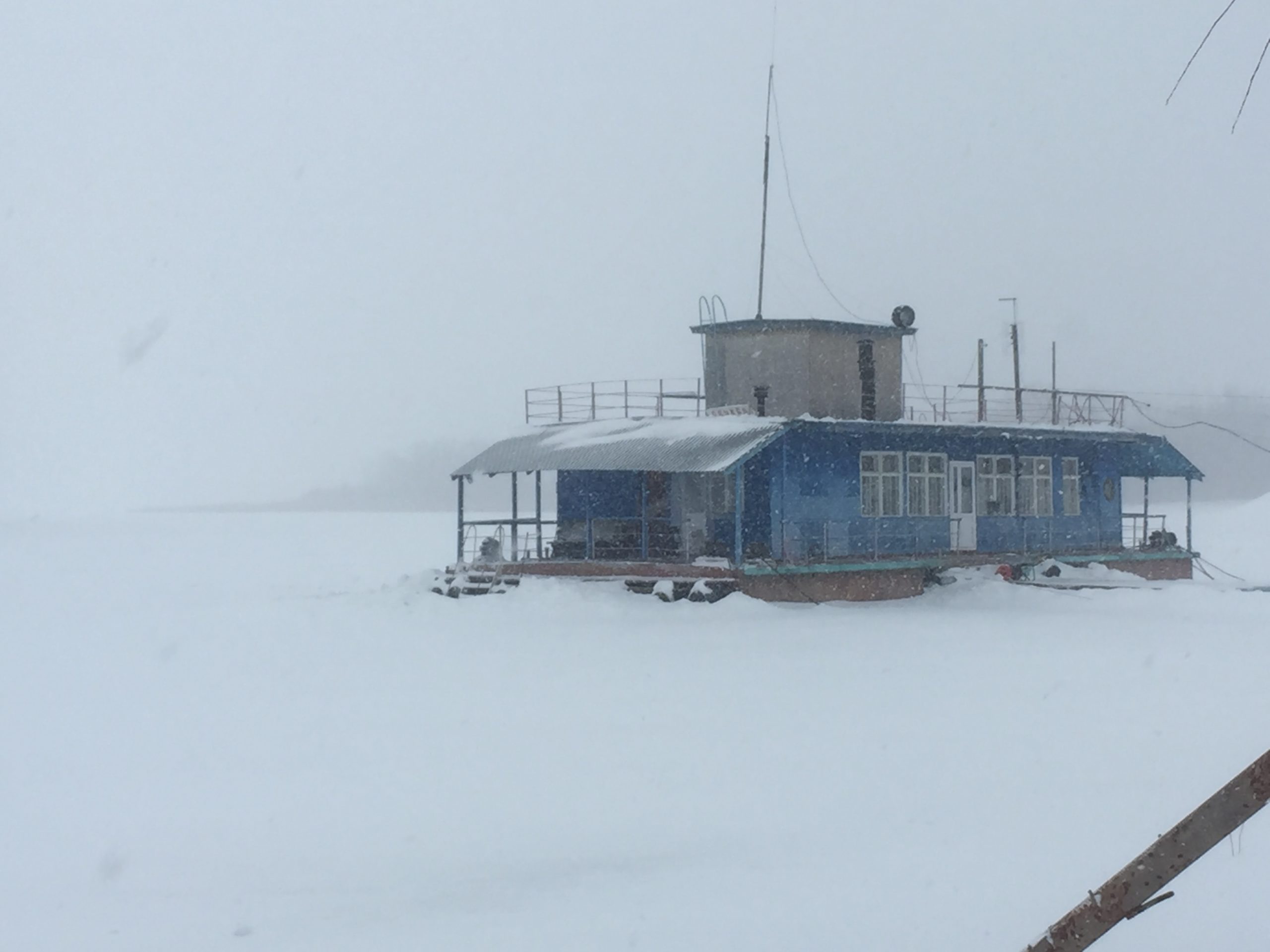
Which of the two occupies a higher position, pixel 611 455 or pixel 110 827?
pixel 611 455

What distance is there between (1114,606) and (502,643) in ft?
41.8

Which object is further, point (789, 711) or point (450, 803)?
point (789, 711)

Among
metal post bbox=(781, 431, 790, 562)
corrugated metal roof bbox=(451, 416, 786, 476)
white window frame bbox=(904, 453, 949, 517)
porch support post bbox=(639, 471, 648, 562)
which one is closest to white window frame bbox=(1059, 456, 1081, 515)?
white window frame bbox=(904, 453, 949, 517)

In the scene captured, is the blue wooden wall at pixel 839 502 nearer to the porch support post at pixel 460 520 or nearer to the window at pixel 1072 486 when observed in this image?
the window at pixel 1072 486

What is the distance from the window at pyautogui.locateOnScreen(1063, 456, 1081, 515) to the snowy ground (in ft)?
36.5

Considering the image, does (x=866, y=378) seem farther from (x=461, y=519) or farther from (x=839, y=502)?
(x=461, y=519)

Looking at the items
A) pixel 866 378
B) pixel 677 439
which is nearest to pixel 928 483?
pixel 866 378

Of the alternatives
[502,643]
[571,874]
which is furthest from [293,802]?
[502,643]

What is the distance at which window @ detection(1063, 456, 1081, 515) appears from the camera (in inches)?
1303

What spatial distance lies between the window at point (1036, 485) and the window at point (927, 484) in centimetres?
290

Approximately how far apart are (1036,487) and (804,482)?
825 cm

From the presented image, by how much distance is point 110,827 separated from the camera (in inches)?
377

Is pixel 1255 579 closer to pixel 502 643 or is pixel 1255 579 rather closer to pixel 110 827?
pixel 502 643

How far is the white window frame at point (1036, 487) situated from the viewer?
31.9m
